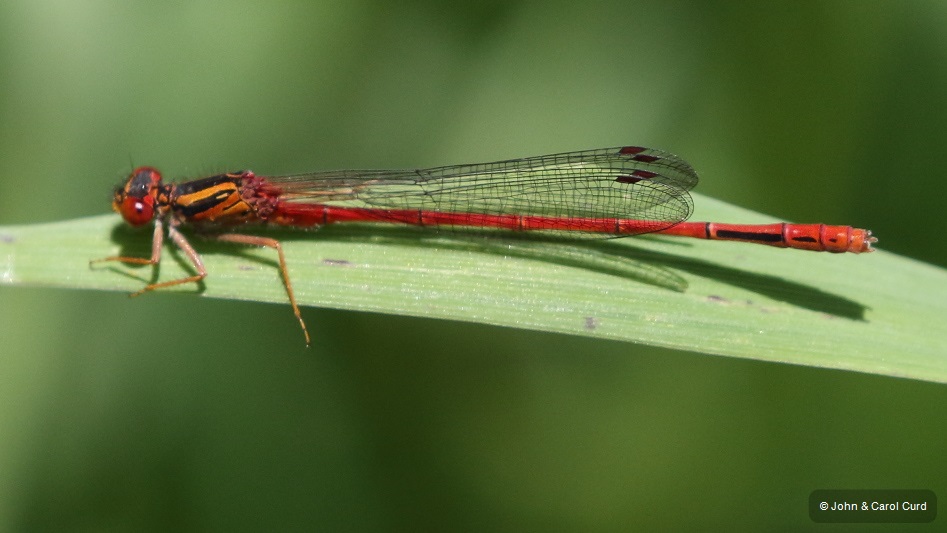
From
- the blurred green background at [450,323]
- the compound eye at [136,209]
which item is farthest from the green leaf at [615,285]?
the blurred green background at [450,323]

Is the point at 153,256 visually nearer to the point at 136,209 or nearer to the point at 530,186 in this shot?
the point at 136,209

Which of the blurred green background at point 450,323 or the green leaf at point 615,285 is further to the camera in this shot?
the blurred green background at point 450,323

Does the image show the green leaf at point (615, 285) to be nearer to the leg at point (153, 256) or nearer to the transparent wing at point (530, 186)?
the leg at point (153, 256)

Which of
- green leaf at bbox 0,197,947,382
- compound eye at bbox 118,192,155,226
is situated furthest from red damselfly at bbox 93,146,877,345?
green leaf at bbox 0,197,947,382

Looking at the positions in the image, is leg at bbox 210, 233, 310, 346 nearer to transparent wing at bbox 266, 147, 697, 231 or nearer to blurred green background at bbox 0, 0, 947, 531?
transparent wing at bbox 266, 147, 697, 231

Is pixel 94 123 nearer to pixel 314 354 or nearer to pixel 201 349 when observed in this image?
pixel 201 349

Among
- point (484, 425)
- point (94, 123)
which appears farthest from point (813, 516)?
point (94, 123)
